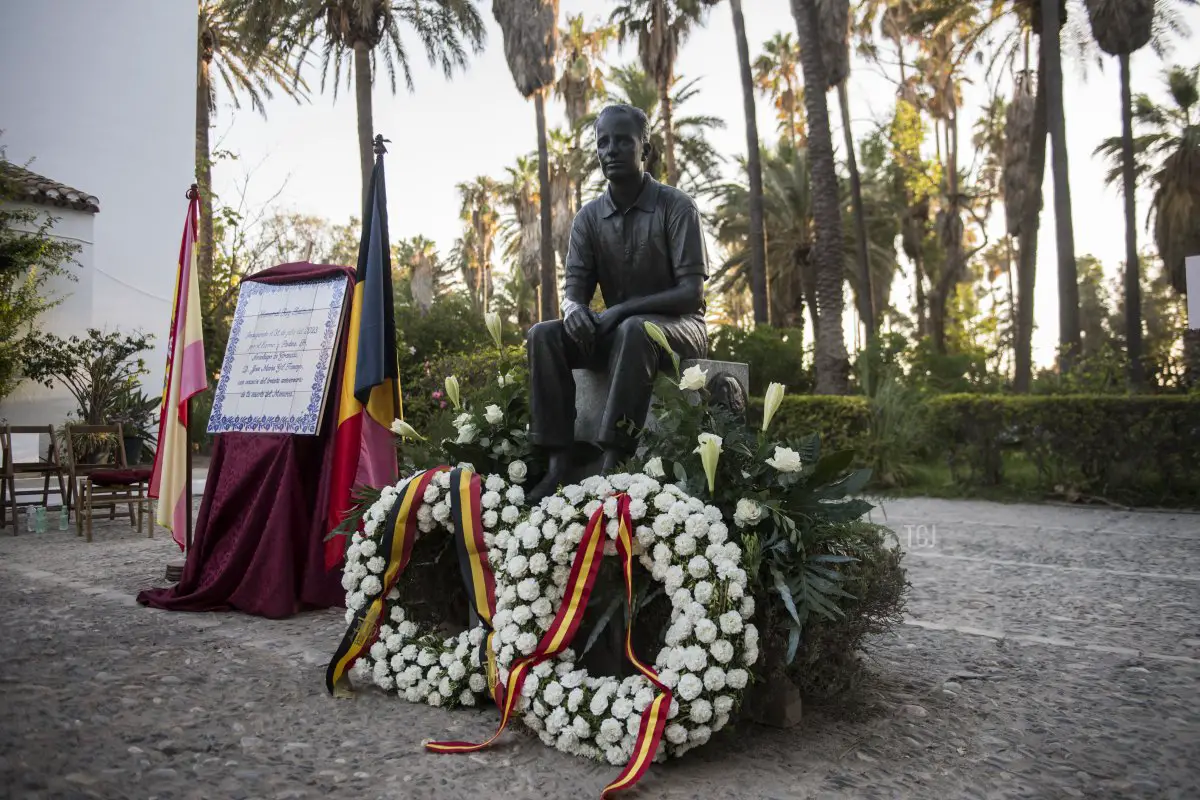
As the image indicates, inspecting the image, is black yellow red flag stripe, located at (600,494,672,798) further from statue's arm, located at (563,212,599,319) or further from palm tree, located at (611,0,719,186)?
palm tree, located at (611,0,719,186)

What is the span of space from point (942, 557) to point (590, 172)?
83.3 ft

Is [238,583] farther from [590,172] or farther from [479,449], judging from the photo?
[590,172]

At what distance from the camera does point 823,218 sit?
1528 cm

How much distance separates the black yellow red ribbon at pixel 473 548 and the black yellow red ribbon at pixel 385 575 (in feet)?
0.59

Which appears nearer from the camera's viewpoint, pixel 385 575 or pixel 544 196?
pixel 385 575

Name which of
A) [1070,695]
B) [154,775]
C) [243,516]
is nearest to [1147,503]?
[1070,695]

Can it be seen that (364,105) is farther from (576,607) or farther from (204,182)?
(576,607)

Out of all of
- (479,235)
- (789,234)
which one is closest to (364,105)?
(789,234)

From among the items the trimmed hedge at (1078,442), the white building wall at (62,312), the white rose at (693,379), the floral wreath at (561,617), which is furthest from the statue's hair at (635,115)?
the white building wall at (62,312)

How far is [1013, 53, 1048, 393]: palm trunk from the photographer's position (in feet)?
55.9

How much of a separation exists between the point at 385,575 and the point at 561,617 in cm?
98

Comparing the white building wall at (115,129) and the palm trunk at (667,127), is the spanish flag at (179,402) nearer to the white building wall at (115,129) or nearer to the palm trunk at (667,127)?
the white building wall at (115,129)

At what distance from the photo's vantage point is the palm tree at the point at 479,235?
47.7 metres

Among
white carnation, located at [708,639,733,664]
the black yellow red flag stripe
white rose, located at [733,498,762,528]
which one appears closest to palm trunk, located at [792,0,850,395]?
white rose, located at [733,498,762,528]
